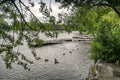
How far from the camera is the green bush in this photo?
24641 millimetres

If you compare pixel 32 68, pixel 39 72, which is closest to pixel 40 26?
pixel 39 72

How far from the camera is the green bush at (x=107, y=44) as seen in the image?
80.8 ft

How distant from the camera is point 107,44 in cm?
2566

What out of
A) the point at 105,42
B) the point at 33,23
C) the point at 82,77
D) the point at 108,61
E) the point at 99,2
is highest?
the point at 99,2

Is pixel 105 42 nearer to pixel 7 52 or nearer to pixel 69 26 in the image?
pixel 69 26

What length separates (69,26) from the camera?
12570 mm

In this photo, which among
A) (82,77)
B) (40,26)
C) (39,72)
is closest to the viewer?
(40,26)

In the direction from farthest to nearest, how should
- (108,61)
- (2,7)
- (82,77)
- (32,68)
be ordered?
1. (32,68)
2. (82,77)
3. (108,61)
4. (2,7)

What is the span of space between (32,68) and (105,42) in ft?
50.4

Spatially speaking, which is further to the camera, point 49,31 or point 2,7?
point 49,31

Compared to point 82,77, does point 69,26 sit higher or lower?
higher

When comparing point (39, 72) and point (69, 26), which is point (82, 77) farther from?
point (69, 26)

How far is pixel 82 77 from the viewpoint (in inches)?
1241

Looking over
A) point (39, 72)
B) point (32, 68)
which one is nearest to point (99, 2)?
point (39, 72)
